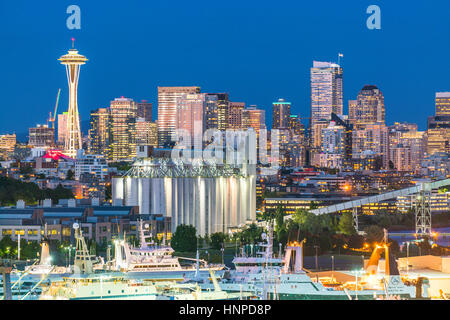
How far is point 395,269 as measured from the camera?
10.3 meters

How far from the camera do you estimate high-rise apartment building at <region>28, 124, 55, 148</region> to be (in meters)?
60.5

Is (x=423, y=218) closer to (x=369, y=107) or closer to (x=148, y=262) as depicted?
(x=148, y=262)

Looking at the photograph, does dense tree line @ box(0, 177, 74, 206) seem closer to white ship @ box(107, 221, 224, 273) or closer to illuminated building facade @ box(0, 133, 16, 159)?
white ship @ box(107, 221, 224, 273)

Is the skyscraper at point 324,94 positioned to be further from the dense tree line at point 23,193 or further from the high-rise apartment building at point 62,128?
the dense tree line at point 23,193

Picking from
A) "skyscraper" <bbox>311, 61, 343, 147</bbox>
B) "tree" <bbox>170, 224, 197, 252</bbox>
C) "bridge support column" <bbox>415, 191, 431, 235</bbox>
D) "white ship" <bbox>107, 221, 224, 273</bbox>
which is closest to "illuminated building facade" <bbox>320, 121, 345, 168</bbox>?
"skyscraper" <bbox>311, 61, 343, 147</bbox>

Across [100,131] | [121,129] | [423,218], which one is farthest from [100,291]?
[100,131]

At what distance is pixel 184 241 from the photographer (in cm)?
1677

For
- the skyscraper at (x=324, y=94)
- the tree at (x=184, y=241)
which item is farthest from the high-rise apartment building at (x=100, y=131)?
the tree at (x=184, y=241)

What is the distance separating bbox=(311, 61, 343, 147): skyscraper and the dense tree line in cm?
3645

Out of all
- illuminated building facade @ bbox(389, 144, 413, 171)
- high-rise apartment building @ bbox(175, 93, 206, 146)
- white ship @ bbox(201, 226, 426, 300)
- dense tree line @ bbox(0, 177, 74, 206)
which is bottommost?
white ship @ bbox(201, 226, 426, 300)

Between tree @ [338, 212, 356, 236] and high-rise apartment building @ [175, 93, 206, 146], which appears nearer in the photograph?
tree @ [338, 212, 356, 236]

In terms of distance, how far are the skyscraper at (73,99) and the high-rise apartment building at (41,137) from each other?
394 cm
